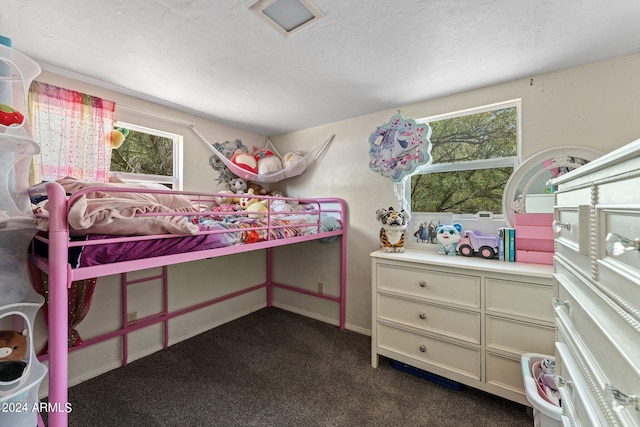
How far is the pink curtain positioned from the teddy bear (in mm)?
972

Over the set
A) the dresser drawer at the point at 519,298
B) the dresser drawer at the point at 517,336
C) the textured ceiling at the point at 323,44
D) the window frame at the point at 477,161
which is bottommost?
the dresser drawer at the point at 517,336

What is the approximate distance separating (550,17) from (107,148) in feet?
9.23

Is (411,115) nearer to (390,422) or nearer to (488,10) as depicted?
(488,10)

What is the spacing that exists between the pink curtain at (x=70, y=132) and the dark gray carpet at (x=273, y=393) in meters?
1.49

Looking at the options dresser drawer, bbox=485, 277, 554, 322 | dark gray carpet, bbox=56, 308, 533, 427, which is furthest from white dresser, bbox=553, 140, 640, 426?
dark gray carpet, bbox=56, 308, 533, 427

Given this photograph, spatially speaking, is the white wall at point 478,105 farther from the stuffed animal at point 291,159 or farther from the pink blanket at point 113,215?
the pink blanket at point 113,215

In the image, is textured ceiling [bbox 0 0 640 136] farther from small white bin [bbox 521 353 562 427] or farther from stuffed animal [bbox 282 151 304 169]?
small white bin [bbox 521 353 562 427]

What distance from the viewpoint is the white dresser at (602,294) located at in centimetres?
44

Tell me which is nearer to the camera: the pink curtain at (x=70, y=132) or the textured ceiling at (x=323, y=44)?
the textured ceiling at (x=323, y=44)

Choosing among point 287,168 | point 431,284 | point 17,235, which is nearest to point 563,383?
point 431,284

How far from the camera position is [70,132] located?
1.76 meters

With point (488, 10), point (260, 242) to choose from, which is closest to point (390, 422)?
point (260, 242)

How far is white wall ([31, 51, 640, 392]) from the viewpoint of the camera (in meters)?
1.63

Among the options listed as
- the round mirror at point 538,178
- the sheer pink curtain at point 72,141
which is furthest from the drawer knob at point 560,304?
the sheer pink curtain at point 72,141
